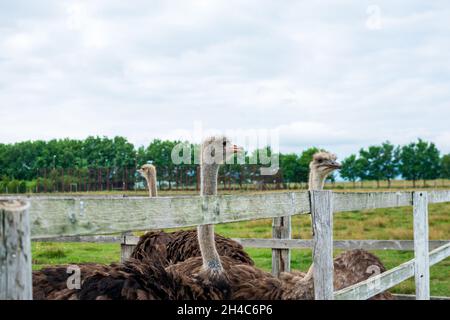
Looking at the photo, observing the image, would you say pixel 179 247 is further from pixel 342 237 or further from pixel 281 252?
pixel 342 237

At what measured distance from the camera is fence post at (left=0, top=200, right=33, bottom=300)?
2018mm

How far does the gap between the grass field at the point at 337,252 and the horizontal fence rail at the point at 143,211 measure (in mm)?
5855

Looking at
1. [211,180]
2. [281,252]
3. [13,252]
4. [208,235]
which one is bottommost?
[281,252]

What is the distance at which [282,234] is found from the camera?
7.32 meters

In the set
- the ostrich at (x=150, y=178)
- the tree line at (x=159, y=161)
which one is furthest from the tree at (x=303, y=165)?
the ostrich at (x=150, y=178)

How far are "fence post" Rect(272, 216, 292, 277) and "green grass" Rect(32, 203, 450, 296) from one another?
2192 mm

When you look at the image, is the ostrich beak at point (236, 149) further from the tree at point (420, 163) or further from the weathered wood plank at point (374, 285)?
the tree at point (420, 163)

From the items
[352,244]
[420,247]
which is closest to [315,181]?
[420,247]

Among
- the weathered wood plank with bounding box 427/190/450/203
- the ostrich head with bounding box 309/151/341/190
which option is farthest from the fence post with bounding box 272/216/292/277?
the weathered wood plank with bounding box 427/190/450/203

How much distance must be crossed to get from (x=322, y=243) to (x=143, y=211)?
4.68ft

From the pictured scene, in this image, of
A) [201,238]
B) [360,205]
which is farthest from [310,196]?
[201,238]

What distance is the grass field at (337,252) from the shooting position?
1077 cm

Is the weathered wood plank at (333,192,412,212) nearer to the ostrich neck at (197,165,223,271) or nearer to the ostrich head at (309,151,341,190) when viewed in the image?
the ostrich head at (309,151,341,190)

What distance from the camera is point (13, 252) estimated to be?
6.64ft
